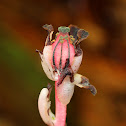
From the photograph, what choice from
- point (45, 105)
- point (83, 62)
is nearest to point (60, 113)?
point (45, 105)

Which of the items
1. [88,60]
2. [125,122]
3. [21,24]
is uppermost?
[21,24]

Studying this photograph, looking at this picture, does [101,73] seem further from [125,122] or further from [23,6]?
[23,6]

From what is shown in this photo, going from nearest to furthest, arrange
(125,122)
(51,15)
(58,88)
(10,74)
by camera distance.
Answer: (58,88) < (10,74) < (125,122) < (51,15)

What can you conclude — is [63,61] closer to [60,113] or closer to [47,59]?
[47,59]

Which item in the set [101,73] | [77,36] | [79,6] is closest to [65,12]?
[79,6]

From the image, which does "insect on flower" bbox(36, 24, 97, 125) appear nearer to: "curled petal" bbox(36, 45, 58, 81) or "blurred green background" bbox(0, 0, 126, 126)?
"curled petal" bbox(36, 45, 58, 81)

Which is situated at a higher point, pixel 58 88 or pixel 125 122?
pixel 58 88

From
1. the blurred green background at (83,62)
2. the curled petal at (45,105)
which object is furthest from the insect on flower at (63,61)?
the blurred green background at (83,62)
